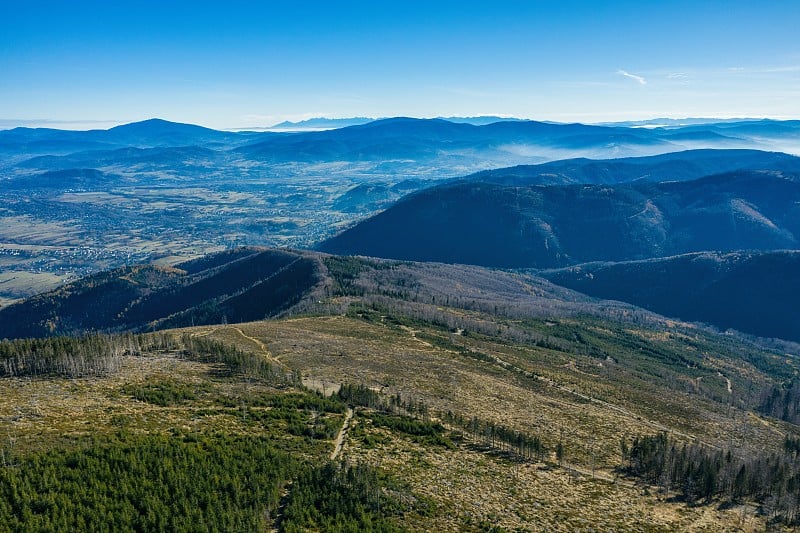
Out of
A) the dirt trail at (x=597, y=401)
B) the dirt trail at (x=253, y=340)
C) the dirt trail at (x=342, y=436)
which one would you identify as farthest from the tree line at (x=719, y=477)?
the dirt trail at (x=253, y=340)

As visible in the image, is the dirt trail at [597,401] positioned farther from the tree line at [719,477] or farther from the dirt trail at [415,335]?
the tree line at [719,477]

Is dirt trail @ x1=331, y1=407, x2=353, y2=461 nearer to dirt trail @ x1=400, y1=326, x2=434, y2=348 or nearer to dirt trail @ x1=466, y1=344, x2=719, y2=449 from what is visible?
dirt trail @ x1=466, y1=344, x2=719, y2=449

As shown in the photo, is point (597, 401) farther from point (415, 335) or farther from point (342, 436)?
point (342, 436)

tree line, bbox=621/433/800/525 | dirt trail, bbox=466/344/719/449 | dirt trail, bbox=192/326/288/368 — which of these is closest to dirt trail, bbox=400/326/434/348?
dirt trail, bbox=466/344/719/449

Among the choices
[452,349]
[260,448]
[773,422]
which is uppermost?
[260,448]

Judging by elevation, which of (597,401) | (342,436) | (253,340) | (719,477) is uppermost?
(342,436)

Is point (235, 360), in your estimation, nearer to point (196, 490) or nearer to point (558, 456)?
point (196, 490)

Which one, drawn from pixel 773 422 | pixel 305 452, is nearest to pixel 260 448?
pixel 305 452

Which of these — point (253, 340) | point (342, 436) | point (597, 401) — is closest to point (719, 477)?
point (597, 401)
